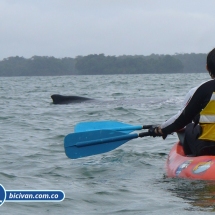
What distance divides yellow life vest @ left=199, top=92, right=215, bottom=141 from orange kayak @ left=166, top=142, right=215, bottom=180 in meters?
0.22

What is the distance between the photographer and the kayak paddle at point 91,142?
739cm

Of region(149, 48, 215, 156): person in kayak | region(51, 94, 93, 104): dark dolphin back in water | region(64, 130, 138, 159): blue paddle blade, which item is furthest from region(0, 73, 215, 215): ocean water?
region(51, 94, 93, 104): dark dolphin back in water

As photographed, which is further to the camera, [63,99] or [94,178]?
[63,99]

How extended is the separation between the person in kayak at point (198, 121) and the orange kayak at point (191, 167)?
160 mm

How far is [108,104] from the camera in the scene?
686 inches

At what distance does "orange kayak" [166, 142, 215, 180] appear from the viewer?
6414 millimetres

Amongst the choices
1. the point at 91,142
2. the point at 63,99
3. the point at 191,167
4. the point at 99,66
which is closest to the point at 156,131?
the point at 191,167

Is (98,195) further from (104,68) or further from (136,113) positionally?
(104,68)

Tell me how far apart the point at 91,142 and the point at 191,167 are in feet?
4.29

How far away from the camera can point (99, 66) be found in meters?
84.8

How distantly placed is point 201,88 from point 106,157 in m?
2.35

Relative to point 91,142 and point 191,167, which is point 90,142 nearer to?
point 91,142

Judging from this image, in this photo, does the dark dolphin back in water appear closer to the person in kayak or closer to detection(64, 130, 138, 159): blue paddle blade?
detection(64, 130, 138, 159): blue paddle blade

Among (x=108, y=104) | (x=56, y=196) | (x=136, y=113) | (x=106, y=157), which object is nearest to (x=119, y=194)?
(x=56, y=196)
